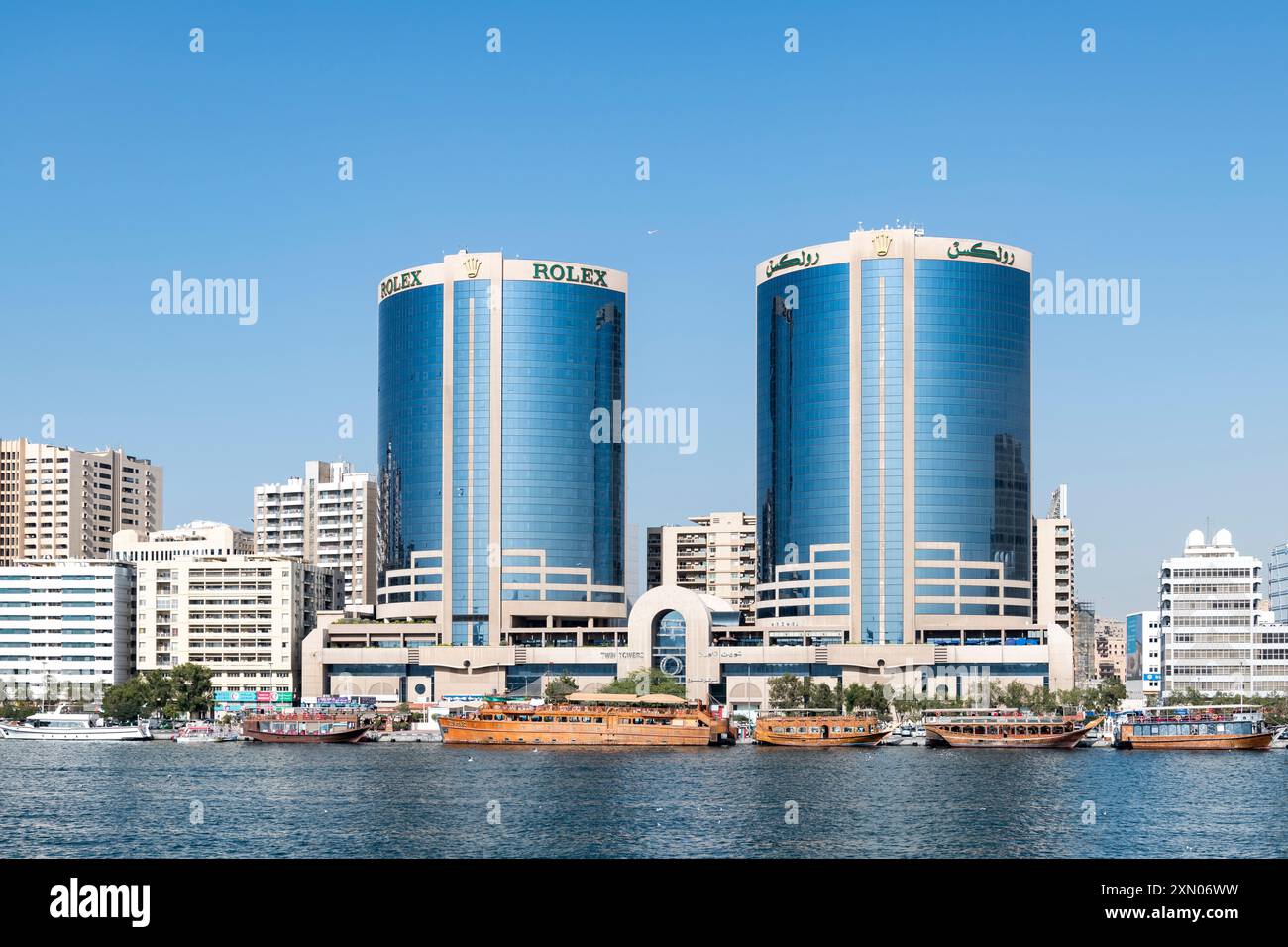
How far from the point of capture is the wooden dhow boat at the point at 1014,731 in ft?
581

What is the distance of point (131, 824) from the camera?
89.7 meters

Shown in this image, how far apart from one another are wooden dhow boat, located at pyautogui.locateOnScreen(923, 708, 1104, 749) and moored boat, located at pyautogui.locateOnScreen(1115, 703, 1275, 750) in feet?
15.8

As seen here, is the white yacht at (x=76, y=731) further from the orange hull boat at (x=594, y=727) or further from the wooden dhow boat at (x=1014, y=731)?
the wooden dhow boat at (x=1014, y=731)

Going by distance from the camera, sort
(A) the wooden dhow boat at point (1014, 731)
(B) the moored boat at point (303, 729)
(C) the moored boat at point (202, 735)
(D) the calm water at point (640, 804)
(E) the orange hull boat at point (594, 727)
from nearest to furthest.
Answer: (D) the calm water at point (640, 804), (E) the orange hull boat at point (594, 727), (A) the wooden dhow boat at point (1014, 731), (B) the moored boat at point (303, 729), (C) the moored boat at point (202, 735)

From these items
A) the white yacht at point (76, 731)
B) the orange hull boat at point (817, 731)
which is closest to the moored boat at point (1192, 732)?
the orange hull boat at point (817, 731)

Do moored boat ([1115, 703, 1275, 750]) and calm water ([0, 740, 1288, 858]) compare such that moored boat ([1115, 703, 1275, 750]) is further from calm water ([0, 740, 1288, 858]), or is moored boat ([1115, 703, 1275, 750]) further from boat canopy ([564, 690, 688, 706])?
boat canopy ([564, 690, 688, 706])

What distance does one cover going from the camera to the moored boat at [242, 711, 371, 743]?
624ft

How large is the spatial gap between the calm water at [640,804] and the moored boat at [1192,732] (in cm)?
1494

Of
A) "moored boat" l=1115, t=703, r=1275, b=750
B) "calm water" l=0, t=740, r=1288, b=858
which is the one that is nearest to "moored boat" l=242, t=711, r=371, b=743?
"calm water" l=0, t=740, r=1288, b=858
